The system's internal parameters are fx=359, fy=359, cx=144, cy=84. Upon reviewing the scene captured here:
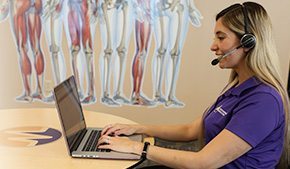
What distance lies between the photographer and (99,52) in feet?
10.3

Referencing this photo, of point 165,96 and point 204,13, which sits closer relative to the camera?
point 204,13

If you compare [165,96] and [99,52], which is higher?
[99,52]

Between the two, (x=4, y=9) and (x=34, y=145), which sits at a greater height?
(x=4, y=9)

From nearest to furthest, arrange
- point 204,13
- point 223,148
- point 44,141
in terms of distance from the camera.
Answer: point 223,148 → point 44,141 → point 204,13

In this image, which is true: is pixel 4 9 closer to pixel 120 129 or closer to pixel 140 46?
pixel 140 46

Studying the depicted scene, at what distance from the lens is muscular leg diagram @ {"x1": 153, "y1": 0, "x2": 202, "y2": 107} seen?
3.00m

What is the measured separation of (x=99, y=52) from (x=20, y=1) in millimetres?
793

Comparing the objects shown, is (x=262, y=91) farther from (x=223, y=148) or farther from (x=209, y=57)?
(x=209, y=57)

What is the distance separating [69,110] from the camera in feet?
5.03

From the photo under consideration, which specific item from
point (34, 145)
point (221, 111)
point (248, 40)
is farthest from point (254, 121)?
point (34, 145)

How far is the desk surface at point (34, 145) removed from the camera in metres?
1.31

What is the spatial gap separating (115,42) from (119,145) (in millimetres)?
1827

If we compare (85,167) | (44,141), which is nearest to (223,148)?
(85,167)

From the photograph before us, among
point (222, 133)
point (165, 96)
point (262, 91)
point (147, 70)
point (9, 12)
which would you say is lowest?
point (165, 96)
